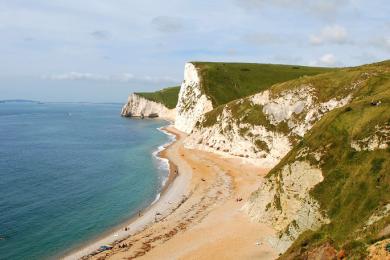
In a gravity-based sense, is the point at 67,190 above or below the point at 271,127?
below

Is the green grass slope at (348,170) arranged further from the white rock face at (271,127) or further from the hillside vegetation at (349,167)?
the white rock face at (271,127)

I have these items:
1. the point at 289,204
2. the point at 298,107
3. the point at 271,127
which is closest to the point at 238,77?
the point at 271,127

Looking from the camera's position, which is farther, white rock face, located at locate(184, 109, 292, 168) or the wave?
white rock face, located at locate(184, 109, 292, 168)

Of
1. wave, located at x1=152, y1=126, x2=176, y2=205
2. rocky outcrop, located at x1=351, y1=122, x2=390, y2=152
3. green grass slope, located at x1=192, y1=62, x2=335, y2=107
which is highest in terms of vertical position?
green grass slope, located at x1=192, y1=62, x2=335, y2=107

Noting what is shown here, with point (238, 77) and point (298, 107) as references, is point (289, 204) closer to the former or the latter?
point (298, 107)

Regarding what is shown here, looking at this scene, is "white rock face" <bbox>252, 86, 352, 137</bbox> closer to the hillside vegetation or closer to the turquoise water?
the hillside vegetation

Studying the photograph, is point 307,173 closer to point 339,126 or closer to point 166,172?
point 339,126

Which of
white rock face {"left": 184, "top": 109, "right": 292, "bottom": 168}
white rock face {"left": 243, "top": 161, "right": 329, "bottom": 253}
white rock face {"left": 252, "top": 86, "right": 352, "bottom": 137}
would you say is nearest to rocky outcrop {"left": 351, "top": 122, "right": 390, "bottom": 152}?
white rock face {"left": 243, "top": 161, "right": 329, "bottom": 253}
